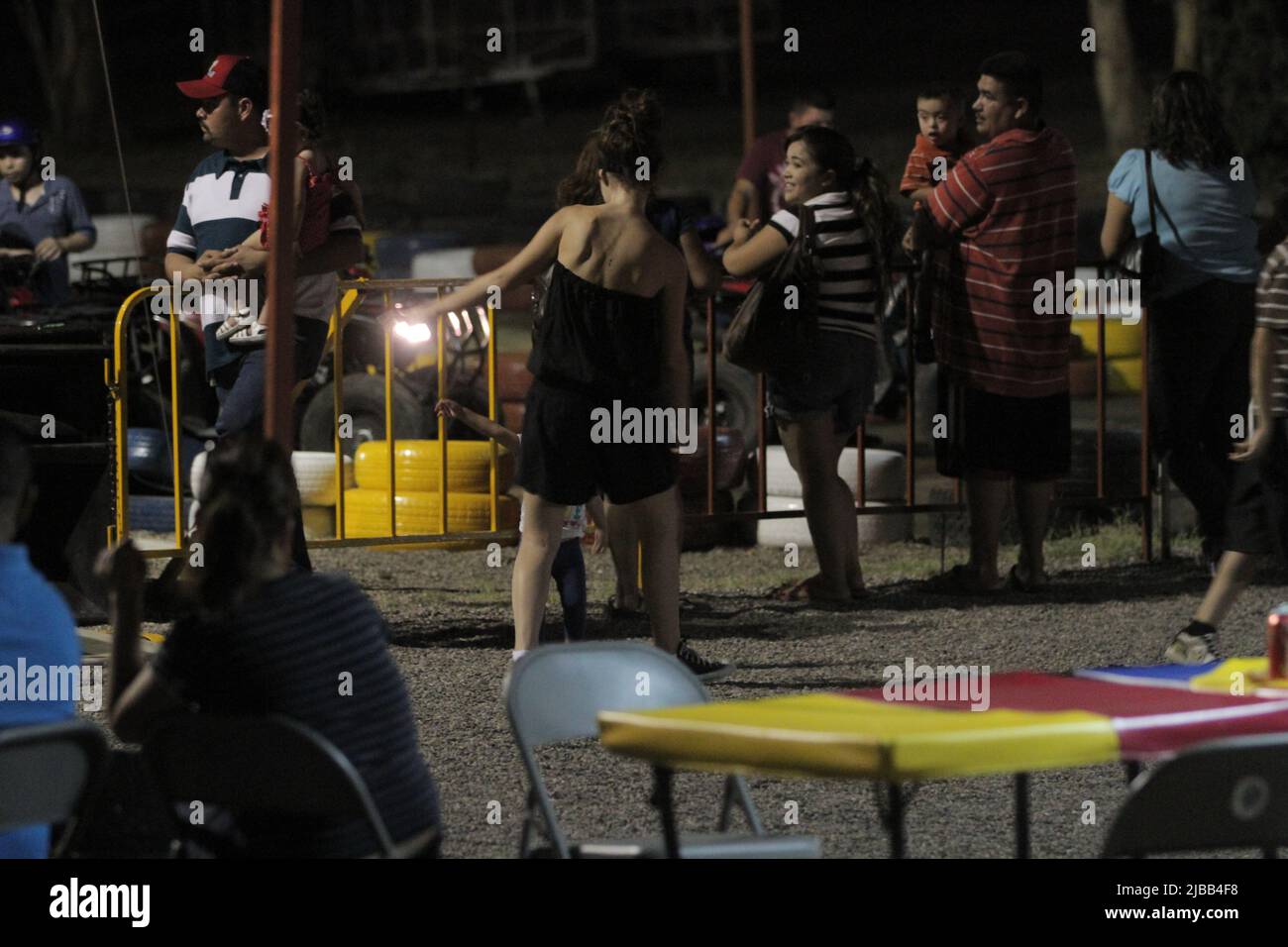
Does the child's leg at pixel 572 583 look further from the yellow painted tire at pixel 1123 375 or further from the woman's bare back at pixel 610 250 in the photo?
the yellow painted tire at pixel 1123 375

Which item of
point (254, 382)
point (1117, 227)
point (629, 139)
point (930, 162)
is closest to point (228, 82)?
point (254, 382)

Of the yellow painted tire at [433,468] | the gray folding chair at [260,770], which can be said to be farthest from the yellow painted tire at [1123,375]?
the gray folding chair at [260,770]

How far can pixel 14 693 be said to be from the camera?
13.7ft

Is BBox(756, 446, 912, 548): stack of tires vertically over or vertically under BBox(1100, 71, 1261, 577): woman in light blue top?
under

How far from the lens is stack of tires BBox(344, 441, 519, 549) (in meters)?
9.77

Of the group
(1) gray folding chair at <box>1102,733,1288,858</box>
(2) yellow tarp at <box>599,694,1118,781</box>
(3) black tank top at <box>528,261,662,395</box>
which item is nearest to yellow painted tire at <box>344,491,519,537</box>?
(3) black tank top at <box>528,261,662,395</box>

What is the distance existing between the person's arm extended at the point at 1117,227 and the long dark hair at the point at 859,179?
0.87 metres

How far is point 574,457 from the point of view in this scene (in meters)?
7.16

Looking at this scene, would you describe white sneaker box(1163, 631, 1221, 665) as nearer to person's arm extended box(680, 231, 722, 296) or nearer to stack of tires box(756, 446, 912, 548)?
person's arm extended box(680, 231, 722, 296)

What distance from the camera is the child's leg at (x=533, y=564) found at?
23.6 feet

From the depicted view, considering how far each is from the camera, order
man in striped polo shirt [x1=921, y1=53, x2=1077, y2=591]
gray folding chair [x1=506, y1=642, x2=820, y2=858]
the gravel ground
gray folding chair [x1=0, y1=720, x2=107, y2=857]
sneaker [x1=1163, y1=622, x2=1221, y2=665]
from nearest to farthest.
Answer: gray folding chair [x1=0, y1=720, x2=107, y2=857] → gray folding chair [x1=506, y1=642, x2=820, y2=858] → the gravel ground → sneaker [x1=1163, y1=622, x2=1221, y2=665] → man in striped polo shirt [x1=921, y1=53, x2=1077, y2=591]

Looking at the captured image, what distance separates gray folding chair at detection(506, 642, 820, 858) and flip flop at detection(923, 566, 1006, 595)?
4980 mm
